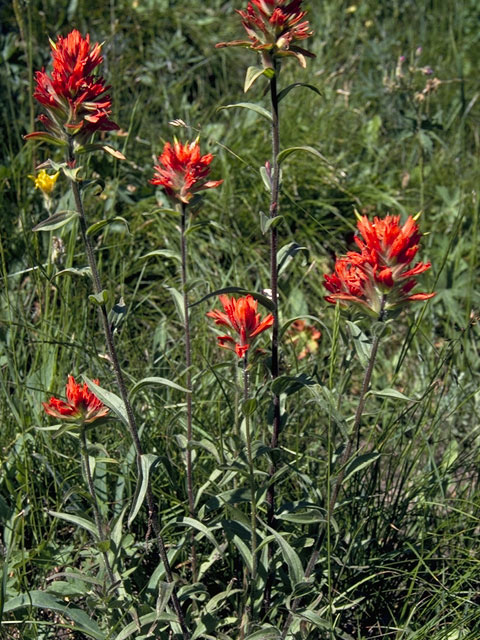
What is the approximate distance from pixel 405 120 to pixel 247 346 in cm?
217

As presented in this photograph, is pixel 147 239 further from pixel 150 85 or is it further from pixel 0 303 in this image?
pixel 150 85

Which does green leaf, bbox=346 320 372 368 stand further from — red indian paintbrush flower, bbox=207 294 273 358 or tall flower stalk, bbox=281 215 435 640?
red indian paintbrush flower, bbox=207 294 273 358

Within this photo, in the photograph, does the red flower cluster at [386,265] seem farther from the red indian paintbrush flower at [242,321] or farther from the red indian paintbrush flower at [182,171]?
the red indian paintbrush flower at [182,171]

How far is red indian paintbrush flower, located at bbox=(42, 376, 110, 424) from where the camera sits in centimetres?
148

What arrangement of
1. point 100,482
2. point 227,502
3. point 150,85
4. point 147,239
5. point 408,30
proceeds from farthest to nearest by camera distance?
point 408,30
point 150,85
point 147,239
point 100,482
point 227,502

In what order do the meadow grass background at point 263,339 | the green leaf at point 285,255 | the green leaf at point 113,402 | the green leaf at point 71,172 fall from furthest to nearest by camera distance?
the meadow grass background at point 263,339
the green leaf at point 285,255
the green leaf at point 113,402
the green leaf at point 71,172

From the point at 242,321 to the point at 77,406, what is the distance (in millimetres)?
363

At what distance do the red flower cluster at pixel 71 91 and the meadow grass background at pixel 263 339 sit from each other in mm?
126

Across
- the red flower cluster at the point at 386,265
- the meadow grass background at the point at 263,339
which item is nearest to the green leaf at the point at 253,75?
the meadow grass background at the point at 263,339

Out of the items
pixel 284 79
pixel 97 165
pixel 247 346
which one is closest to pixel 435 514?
pixel 247 346

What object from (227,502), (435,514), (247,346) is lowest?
(435,514)

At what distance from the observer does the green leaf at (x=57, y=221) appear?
52.4 inches

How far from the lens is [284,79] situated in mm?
3760

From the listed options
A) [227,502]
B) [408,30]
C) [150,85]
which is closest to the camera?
[227,502]
